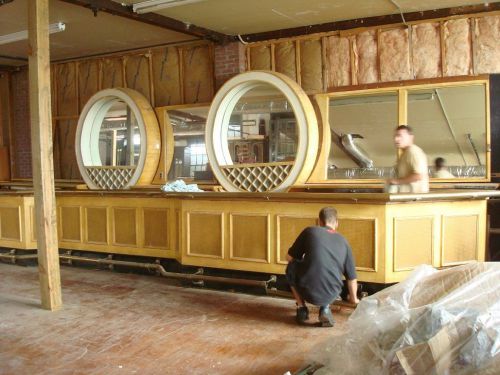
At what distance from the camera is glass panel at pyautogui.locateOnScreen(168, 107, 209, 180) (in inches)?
302

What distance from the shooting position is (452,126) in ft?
24.1

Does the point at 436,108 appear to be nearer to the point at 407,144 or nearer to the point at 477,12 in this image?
the point at 477,12

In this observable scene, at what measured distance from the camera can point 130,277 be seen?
6.03 meters

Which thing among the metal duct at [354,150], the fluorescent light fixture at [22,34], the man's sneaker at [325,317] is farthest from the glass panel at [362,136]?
the fluorescent light fixture at [22,34]

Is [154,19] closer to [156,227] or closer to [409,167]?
[156,227]

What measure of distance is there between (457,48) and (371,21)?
107cm

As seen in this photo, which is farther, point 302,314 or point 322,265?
point 302,314

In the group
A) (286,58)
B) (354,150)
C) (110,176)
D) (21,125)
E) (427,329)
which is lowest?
(427,329)

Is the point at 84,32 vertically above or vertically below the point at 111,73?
above

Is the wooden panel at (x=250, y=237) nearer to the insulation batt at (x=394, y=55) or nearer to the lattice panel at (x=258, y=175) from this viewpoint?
the lattice panel at (x=258, y=175)

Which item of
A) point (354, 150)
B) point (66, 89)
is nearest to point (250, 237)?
point (354, 150)

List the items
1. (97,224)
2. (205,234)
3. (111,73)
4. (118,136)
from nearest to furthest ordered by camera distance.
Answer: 1. (205,234)
2. (97,224)
3. (111,73)
4. (118,136)

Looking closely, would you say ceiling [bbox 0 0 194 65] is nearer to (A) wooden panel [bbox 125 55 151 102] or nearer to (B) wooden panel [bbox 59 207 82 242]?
(A) wooden panel [bbox 125 55 151 102]

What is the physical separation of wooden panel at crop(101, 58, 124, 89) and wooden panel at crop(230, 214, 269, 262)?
4.02m
